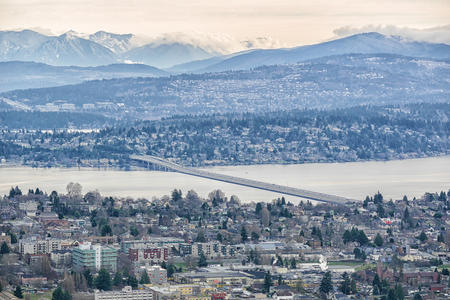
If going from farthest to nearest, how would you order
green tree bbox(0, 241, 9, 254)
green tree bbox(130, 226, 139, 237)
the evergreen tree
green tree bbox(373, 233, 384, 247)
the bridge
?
the bridge
green tree bbox(130, 226, 139, 237)
green tree bbox(373, 233, 384, 247)
green tree bbox(0, 241, 9, 254)
the evergreen tree

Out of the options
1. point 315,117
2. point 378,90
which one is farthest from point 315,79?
point 315,117

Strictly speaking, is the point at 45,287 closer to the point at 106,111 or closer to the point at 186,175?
the point at 186,175

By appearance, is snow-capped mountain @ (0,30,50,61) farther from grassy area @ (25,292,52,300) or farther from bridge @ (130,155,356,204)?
grassy area @ (25,292,52,300)

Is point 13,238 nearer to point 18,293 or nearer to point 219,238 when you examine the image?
point 219,238

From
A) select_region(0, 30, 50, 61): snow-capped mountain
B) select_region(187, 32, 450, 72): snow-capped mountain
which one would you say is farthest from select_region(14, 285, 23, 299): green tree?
select_region(0, 30, 50, 61): snow-capped mountain

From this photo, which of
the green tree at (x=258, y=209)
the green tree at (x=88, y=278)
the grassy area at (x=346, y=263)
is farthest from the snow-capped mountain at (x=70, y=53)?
the green tree at (x=88, y=278)

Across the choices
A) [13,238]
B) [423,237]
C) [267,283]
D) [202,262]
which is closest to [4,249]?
[13,238]
